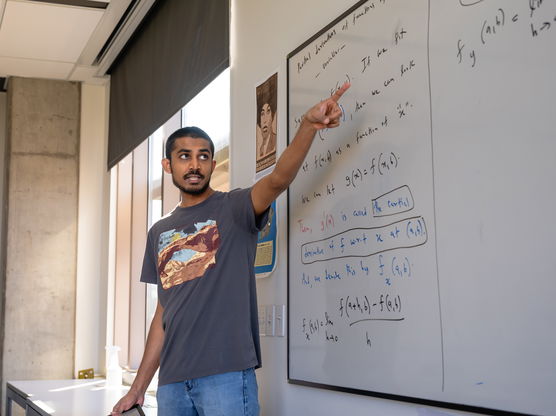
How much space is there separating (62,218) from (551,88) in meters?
4.54

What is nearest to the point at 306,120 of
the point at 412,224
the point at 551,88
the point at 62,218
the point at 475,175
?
the point at 412,224

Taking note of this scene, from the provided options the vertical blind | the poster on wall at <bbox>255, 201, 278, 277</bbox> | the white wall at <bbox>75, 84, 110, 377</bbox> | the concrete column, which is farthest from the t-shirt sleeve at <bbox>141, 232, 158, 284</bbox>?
the concrete column

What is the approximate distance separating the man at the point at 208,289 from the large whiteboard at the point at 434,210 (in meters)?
0.20

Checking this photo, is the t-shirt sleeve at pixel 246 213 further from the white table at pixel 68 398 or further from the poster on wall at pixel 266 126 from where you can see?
the white table at pixel 68 398

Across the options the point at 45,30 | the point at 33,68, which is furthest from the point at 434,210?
the point at 33,68

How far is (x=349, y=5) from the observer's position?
75.9 inches

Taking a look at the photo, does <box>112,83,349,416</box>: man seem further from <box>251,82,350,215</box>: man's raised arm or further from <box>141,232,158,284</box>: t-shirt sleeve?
<box>141,232,158,284</box>: t-shirt sleeve

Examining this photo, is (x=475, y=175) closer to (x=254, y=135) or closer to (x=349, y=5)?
(x=349, y=5)

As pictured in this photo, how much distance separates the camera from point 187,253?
2020 mm

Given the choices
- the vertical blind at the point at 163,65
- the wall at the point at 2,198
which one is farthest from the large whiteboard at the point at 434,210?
the wall at the point at 2,198

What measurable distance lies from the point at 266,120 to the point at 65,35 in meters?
2.59

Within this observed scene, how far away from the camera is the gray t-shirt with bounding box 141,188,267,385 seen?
6.25 feet

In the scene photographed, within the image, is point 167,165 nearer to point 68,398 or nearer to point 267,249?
point 267,249

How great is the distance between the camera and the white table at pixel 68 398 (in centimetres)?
292
